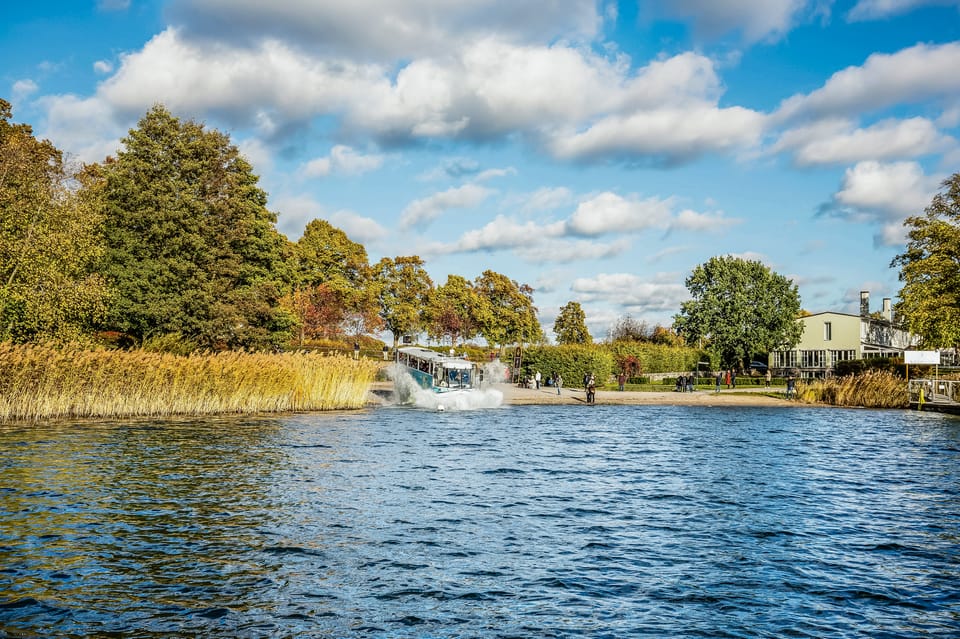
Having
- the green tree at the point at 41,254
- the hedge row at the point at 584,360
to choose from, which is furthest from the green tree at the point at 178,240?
the hedge row at the point at 584,360

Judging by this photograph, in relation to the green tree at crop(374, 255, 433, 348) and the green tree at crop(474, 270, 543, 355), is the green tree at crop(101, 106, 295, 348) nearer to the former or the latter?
the green tree at crop(374, 255, 433, 348)

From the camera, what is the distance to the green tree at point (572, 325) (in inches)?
5143

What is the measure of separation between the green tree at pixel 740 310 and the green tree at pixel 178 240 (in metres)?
54.5

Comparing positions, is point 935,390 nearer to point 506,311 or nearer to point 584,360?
point 584,360

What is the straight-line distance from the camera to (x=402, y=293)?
101 m

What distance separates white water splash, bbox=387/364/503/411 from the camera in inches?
1912

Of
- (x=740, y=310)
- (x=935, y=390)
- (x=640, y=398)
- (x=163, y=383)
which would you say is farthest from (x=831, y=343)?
(x=163, y=383)

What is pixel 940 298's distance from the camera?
57656 millimetres

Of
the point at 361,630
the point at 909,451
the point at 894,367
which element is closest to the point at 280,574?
the point at 361,630

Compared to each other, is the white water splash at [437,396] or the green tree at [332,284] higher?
the green tree at [332,284]

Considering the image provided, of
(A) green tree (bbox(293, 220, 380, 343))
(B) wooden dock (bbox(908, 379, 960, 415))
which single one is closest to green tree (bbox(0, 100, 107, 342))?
(A) green tree (bbox(293, 220, 380, 343))

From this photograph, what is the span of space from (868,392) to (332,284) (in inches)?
2351

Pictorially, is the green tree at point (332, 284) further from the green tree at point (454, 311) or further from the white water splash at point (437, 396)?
the white water splash at point (437, 396)

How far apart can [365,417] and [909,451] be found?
24639mm
